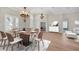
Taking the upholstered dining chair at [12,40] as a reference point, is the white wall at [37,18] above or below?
above

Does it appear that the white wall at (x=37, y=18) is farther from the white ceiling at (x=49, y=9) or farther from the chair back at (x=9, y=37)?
the chair back at (x=9, y=37)

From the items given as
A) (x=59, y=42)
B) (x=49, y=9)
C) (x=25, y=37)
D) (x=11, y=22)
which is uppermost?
(x=49, y=9)

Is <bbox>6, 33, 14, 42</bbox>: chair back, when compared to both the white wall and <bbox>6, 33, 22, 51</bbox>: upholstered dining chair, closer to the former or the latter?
<bbox>6, 33, 22, 51</bbox>: upholstered dining chair

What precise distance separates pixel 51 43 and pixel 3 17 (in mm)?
1136

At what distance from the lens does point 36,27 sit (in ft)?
5.76

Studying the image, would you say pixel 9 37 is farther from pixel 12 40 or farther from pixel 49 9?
pixel 49 9

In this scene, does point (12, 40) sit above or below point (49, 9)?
below

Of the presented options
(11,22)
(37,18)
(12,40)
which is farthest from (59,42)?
(11,22)

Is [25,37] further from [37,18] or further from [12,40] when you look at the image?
[37,18]

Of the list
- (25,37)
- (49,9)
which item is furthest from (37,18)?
(25,37)

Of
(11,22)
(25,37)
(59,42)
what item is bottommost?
(59,42)

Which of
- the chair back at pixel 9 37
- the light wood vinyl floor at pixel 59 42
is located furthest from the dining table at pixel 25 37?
the light wood vinyl floor at pixel 59 42
